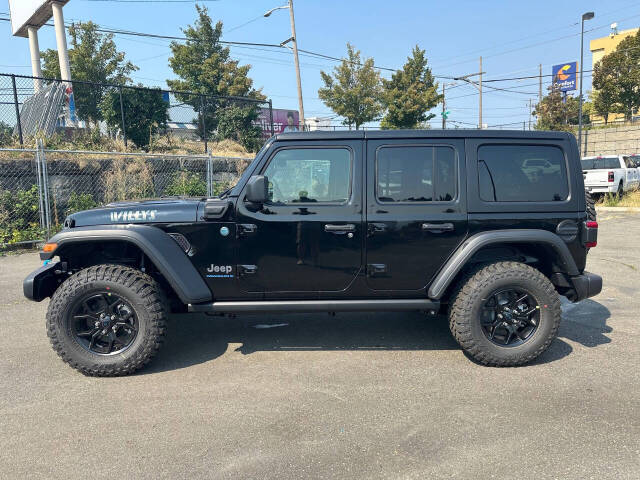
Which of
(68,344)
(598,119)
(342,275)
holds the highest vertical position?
(598,119)

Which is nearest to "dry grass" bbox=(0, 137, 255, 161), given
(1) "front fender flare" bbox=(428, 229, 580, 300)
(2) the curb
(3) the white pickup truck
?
(1) "front fender flare" bbox=(428, 229, 580, 300)

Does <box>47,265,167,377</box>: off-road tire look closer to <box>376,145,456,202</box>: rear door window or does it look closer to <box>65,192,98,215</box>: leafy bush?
<box>376,145,456,202</box>: rear door window

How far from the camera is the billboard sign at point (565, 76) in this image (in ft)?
117

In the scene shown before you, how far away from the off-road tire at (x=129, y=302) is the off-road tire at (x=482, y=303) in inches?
96.7

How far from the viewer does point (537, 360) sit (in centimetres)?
375

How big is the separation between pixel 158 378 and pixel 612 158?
18.6 m

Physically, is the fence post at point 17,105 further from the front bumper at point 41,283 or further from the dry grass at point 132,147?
the front bumper at point 41,283

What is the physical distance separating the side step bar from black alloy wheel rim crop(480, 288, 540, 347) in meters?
0.44

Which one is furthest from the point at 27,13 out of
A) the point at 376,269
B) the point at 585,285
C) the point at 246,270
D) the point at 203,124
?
the point at 585,285

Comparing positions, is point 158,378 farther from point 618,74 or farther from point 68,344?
point 618,74

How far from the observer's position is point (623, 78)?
112ft

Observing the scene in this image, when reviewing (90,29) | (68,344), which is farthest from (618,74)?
(68,344)

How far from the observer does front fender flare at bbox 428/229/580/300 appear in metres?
3.52

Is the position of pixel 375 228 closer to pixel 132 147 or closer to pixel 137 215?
pixel 137 215
